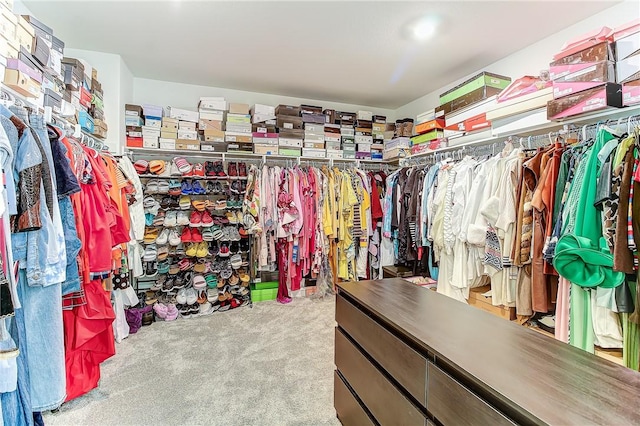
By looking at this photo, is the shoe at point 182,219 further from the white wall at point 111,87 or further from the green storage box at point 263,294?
the green storage box at point 263,294

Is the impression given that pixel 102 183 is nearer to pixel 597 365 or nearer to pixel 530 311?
pixel 597 365

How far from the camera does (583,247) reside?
1.60m

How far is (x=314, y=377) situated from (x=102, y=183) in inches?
78.3

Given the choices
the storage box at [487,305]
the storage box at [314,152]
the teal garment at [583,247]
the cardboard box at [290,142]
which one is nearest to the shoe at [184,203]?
the cardboard box at [290,142]

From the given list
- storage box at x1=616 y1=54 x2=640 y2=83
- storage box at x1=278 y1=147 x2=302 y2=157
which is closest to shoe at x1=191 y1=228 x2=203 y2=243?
storage box at x1=278 y1=147 x2=302 y2=157

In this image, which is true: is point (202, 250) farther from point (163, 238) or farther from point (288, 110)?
point (288, 110)

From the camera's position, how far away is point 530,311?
205cm

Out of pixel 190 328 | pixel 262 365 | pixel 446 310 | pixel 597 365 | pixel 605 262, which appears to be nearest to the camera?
pixel 597 365

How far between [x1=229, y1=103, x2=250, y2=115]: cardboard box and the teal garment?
3257mm

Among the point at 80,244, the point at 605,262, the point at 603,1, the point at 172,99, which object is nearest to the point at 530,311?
the point at 605,262

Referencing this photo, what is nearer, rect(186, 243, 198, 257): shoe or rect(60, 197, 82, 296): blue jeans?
rect(60, 197, 82, 296): blue jeans

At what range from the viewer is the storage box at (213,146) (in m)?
3.56

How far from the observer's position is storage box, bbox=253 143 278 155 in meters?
3.75

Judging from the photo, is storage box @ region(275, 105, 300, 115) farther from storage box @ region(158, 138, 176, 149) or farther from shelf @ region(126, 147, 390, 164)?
storage box @ region(158, 138, 176, 149)
